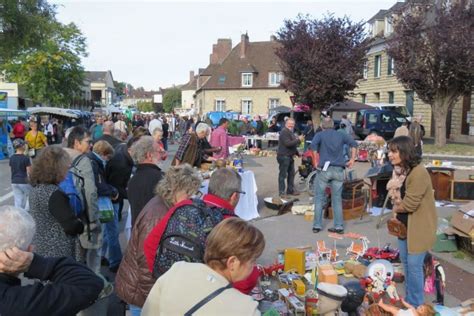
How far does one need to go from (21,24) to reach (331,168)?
43.6ft

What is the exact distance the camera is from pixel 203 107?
2199 inches

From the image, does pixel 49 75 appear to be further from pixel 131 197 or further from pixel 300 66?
pixel 131 197

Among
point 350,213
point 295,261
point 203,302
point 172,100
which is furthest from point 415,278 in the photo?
point 172,100

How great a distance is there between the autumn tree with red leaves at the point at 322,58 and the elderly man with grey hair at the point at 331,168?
17.6 m

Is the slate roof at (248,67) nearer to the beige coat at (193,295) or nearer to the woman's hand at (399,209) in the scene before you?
the woman's hand at (399,209)

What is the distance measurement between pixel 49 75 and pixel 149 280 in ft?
140

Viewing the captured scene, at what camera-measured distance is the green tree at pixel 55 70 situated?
4025 centimetres

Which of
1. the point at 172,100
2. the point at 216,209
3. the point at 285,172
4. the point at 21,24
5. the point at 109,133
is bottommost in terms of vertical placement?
the point at 285,172

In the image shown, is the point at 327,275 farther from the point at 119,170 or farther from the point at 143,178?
the point at 119,170

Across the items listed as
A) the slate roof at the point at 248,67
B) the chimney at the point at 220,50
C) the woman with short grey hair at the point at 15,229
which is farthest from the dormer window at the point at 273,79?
the woman with short grey hair at the point at 15,229

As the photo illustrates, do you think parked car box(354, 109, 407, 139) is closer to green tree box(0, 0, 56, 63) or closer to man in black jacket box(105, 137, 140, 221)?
green tree box(0, 0, 56, 63)

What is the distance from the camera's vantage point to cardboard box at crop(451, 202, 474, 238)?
19.9 feet

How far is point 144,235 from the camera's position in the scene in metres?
3.01

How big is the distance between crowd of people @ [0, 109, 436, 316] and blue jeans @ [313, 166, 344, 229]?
17 millimetres
